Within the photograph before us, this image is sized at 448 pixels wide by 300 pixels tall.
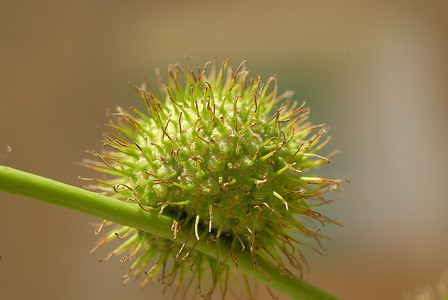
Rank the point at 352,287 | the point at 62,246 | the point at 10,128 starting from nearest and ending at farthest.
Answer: the point at 10,128 → the point at 62,246 → the point at 352,287

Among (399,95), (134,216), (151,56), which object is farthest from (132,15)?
(134,216)

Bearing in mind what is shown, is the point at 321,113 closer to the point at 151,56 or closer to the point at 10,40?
the point at 151,56

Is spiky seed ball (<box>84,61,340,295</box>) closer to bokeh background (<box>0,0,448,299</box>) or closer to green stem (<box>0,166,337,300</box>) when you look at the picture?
green stem (<box>0,166,337,300</box>)

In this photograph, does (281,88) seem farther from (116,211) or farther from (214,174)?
(116,211)

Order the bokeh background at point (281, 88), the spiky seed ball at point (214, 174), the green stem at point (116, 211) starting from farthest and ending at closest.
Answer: the bokeh background at point (281, 88), the spiky seed ball at point (214, 174), the green stem at point (116, 211)

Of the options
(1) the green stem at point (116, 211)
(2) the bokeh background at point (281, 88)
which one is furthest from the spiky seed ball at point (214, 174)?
(2) the bokeh background at point (281, 88)

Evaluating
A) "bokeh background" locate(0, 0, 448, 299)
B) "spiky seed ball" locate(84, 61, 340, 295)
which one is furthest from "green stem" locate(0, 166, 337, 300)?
"bokeh background" locate(0, 0, 448, 299)

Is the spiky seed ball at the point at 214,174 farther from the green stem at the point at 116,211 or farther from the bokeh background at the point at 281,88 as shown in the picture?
the bokeh background at the point at 281,88
